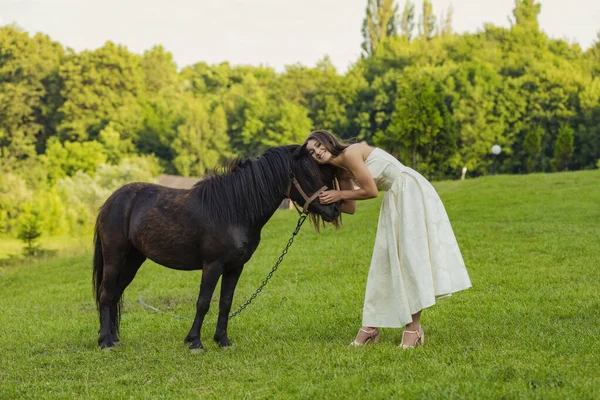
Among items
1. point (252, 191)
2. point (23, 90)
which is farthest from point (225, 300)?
point (23, 90)

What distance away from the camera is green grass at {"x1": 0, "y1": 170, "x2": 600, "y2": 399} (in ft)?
16.5

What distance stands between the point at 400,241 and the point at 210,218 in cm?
192

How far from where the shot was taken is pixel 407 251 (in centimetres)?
625

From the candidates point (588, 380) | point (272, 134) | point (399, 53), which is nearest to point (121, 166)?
point (272, 134)

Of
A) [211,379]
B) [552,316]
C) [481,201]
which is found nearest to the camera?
[211,379]

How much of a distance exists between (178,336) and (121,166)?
5083cm

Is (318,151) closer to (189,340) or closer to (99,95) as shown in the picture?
(189,340)

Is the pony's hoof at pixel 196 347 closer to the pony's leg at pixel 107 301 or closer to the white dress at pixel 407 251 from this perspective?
the pony's leg at pixel 107 301

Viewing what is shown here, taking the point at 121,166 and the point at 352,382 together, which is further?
the point at 121,166

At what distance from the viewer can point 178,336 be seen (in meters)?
7.72

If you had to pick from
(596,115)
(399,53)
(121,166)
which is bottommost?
(121,166)

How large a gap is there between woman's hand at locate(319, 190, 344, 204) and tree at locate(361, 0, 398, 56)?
3045 inches

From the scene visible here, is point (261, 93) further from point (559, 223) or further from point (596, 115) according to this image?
point (559, 223)

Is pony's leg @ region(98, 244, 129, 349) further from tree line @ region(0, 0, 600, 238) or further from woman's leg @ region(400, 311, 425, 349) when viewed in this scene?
tree line @ region(0, 0, 600, 238)
